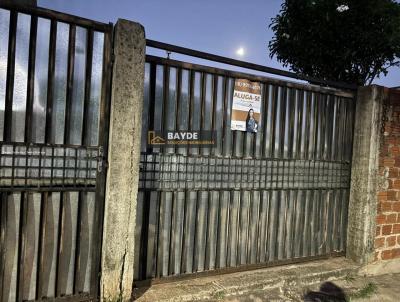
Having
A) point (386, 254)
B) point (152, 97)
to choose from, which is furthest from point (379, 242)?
point (152, 97)

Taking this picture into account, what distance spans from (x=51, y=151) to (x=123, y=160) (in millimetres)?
569

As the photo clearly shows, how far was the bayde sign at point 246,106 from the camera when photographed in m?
3.95

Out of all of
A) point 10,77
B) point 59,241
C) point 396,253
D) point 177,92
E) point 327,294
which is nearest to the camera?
point 10,77

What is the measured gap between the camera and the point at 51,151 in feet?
9.45

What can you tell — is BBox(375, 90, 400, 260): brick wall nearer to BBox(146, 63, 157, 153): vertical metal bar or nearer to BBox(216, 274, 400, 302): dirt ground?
BBox(216, 274, 400, 302): dirt ground

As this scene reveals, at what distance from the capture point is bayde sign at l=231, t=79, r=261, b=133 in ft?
13.0

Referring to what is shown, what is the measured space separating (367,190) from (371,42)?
9.97 meters

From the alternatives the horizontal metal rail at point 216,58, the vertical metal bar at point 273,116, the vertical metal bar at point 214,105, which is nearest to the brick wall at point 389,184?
the horizontal metal rail at point 216,58

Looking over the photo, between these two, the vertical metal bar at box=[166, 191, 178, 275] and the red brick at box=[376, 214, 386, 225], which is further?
the red brick at box=[376, 214, 386, 225]

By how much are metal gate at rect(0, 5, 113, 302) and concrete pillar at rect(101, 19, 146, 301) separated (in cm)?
9

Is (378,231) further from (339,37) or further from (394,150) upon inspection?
(339,37)

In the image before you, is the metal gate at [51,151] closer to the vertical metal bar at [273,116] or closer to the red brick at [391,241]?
the vertical metal bar at [273,116]

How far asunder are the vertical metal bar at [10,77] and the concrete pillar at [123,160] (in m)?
0.75

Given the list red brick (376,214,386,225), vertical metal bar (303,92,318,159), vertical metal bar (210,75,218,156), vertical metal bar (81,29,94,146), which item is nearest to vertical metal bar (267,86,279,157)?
vertical metal bar (303,92,318,159)
